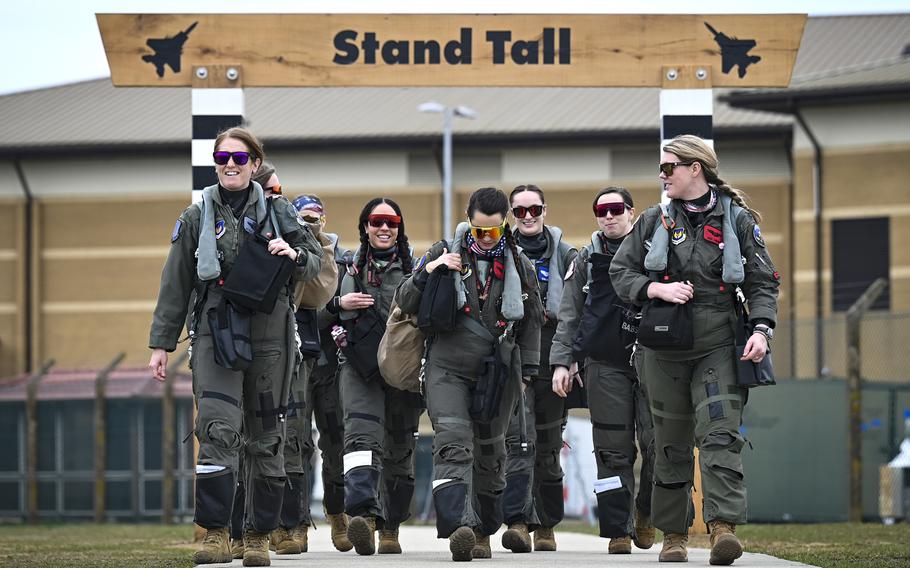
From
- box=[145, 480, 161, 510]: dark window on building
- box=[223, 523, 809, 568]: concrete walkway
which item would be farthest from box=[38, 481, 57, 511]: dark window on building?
box=[223, 523, 809, 568]: concrete walkway

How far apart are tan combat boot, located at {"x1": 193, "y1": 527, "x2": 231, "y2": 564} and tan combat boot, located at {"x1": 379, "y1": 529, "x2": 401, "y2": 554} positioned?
1868 mm

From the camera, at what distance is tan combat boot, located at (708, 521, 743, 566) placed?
8258 millimetres

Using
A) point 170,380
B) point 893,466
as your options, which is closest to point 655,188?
point 170,380

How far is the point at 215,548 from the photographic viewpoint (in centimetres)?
850

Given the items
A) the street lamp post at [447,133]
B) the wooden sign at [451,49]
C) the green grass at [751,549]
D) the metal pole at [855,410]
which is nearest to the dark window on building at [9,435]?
the street lamp post at [447,133]

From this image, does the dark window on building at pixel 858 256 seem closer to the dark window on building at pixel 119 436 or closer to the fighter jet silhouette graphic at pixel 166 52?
the dark window on building at pixel 119 436

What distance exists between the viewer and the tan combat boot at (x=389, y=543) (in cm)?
1035

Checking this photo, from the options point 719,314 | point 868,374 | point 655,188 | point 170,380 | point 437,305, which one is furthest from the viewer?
point 655,188

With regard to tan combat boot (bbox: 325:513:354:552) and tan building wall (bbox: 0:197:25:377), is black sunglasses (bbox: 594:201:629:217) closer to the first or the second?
tan combat boot (bbox: 325:513:354:552)

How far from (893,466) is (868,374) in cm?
1354

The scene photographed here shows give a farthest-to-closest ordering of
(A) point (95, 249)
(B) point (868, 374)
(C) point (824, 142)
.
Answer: (A) point (95, 249) < (C) point (824, 142) < (B) point (868, 374)

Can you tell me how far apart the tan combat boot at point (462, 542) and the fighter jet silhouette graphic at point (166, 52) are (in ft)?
15.1

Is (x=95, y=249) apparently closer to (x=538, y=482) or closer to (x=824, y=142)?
(x=824, y=142)

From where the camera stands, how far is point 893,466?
19453 millimetres
